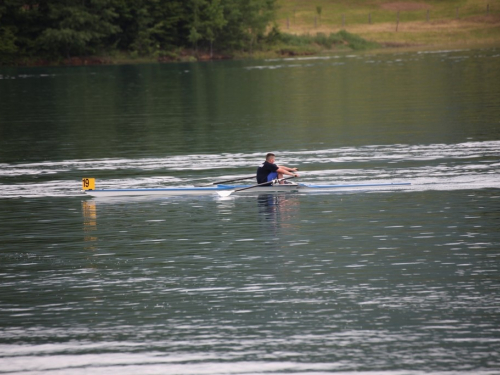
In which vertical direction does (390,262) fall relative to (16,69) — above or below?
below

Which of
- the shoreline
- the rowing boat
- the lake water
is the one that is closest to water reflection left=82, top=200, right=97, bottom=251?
the lake water

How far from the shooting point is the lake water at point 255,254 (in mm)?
11750

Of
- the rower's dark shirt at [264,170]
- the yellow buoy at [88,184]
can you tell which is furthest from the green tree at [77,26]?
the rower's dark shirt at [264,170]

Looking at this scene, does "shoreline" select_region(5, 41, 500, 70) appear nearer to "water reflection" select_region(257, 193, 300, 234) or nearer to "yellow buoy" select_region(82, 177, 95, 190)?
"yellow buoy" select_region(82, 177, 95, 190)

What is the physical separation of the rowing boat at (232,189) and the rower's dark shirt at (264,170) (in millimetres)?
265

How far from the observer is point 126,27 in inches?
4370

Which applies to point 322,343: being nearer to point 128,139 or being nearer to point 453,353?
Answer: point 453,353

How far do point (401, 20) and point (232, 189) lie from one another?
130 meters

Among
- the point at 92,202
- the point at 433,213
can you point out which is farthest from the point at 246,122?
the point at 433,213

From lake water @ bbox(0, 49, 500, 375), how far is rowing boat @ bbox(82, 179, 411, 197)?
41cm

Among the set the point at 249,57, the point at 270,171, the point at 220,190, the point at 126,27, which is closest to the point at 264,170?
the point at 270,171

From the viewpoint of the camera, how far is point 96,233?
1930cm

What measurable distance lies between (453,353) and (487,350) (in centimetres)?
47

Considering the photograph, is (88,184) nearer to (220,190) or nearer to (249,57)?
(220,190)
